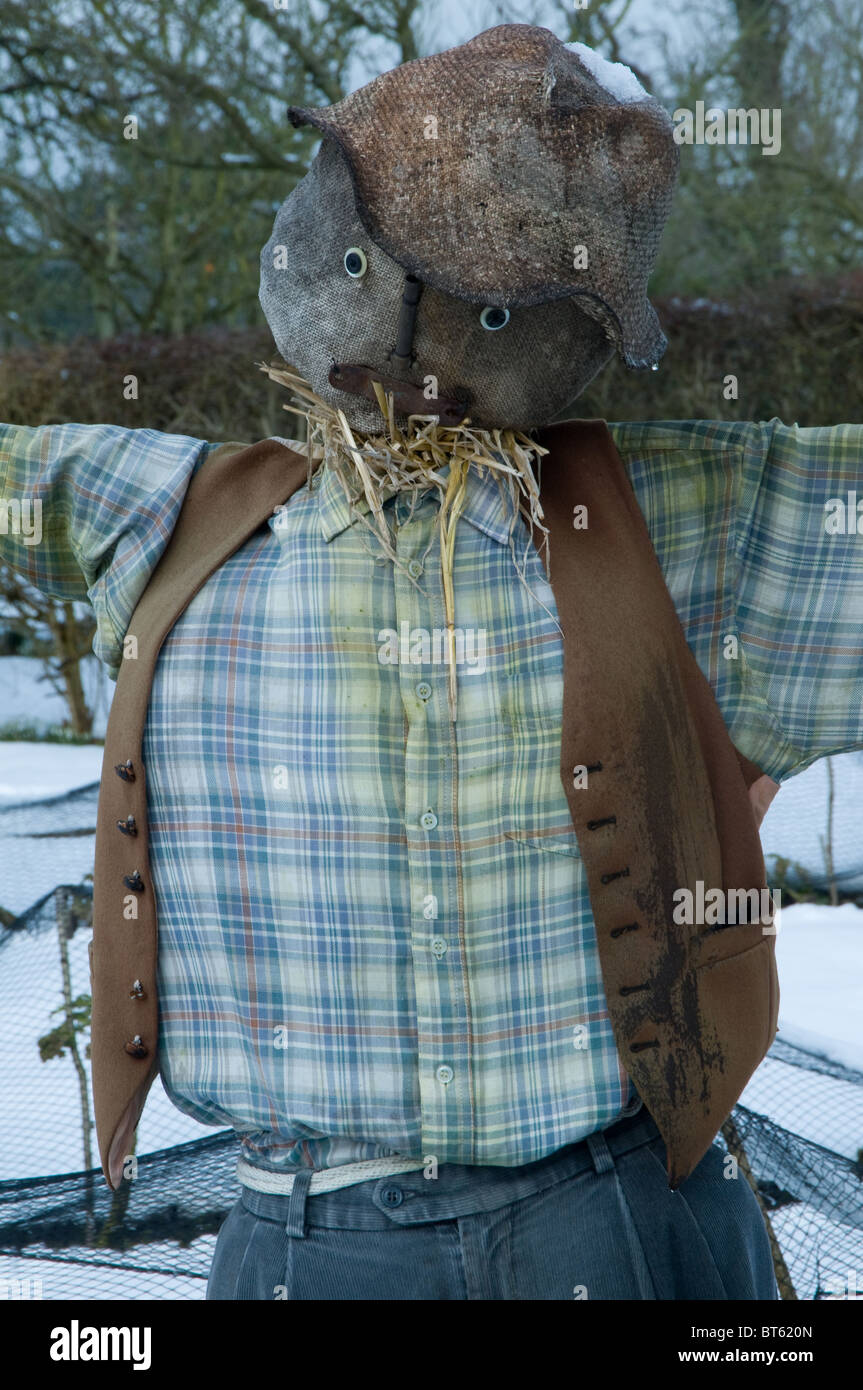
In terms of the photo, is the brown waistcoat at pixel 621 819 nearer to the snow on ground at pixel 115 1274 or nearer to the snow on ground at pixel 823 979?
the snow on ground at pixel 115 1274

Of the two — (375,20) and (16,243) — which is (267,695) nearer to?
(375,20)

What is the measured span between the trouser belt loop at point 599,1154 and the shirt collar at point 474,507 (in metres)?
0.60

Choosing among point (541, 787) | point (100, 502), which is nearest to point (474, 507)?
point (541, 787)

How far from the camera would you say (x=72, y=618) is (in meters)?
5.76

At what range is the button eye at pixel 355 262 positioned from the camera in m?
1.25

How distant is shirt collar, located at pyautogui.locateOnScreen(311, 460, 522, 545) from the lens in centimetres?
127

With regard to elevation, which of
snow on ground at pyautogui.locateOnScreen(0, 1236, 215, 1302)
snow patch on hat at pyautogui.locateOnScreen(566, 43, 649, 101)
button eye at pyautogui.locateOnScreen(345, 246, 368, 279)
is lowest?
snow on ground at pyautogui.locateOnScreen(0, 1236, 215, 1302)

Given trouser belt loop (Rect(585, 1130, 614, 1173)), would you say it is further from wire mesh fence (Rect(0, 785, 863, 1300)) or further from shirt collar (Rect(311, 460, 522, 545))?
wire mesh fence (Rect(0, 785, 863, 1300))

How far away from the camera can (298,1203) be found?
4.08 ft

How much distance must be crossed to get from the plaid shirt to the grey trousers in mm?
43

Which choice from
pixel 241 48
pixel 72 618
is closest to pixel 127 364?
pixel 72 618

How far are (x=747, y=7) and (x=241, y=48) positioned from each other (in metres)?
3.06

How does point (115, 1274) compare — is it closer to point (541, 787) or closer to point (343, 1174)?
point (343, 1174)

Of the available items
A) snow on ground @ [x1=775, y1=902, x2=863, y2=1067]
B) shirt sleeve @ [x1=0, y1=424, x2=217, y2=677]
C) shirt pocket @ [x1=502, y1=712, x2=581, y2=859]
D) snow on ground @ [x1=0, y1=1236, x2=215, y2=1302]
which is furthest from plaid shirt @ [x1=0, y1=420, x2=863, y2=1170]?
snow on ground @ [x1=775, y1=902, x2=863, y2=1067]
